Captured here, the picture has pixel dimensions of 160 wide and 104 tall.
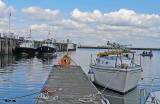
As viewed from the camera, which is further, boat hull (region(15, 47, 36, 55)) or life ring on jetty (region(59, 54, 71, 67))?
boat hull (region(15, 47, 36, 55))

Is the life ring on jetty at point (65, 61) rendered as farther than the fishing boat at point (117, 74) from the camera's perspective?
Yes

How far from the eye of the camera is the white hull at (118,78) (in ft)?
49.7

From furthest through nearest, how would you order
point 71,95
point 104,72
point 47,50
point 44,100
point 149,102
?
point 47,50
point 104,72
point 71,95
point 44,100
point 149,102

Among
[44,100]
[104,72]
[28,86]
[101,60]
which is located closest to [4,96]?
[28,86]

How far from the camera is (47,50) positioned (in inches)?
2270

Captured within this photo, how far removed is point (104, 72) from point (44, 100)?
6.89m

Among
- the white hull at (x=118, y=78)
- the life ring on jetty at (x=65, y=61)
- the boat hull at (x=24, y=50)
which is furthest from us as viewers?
the boat hull at (x=24, y=50)

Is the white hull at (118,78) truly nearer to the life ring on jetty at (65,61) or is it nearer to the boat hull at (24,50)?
the life ring on jetty at (65,61)

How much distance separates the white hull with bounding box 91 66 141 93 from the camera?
15148 millimetres

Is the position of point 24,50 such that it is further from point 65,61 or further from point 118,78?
point 118,78

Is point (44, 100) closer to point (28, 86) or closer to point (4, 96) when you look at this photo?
point (4, 96)

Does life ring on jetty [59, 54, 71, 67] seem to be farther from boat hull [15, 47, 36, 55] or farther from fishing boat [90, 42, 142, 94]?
boat hull [15, 47, 36, 55]

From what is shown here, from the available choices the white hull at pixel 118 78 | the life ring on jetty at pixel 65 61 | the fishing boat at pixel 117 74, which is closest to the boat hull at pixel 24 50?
the life ring on jetty at pixel 65 61

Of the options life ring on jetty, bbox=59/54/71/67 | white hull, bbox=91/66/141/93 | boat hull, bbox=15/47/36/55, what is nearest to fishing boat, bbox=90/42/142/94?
white hull, bbox=91/66/141/93
